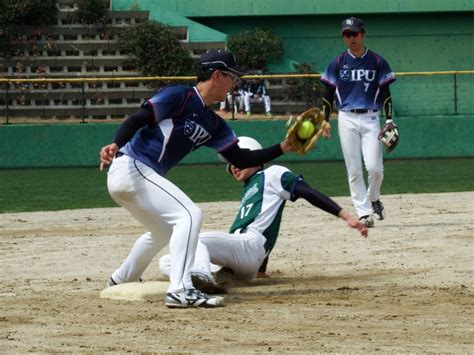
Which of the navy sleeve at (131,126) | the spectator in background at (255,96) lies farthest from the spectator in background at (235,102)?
the navy sleeve at (131,126)

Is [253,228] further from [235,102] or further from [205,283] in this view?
[235,102]

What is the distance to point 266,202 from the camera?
7578 mm

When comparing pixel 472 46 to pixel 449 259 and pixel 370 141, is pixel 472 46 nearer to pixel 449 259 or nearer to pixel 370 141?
pixel 370 141

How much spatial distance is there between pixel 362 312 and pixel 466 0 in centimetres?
2630

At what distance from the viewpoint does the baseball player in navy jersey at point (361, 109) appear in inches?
451

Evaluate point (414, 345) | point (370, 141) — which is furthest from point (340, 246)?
point (414, 345)

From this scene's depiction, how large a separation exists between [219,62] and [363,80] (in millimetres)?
4810

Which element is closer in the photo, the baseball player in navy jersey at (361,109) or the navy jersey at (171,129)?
the navy jersey at (171,129)

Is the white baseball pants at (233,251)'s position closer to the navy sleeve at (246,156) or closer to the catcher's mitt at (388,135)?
the navy sleeve at (246,156)

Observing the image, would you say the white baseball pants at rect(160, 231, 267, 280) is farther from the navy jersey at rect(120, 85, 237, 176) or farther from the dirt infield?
the navy jersey at rect(120, 85, 237, 176)

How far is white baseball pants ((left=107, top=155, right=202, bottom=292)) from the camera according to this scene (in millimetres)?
6703

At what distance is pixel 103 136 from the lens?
2350 cm

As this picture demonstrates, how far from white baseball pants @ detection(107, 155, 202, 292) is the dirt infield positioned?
30 centimetres

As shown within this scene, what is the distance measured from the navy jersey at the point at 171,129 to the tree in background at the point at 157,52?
21134mm
